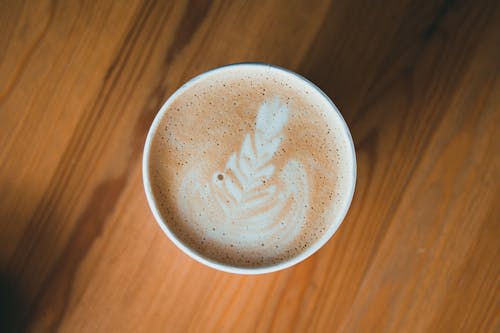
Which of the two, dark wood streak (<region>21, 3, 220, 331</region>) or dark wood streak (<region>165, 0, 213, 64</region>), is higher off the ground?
dark wood streak (<region>165, 0, 213, 64</region>)

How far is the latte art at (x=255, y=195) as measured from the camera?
683mm

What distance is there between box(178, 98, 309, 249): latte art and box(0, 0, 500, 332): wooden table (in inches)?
5.1

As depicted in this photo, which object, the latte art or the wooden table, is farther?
the wooden table

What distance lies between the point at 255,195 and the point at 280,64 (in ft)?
0.82

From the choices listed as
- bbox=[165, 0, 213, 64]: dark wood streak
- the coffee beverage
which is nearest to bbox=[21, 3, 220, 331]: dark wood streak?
bbox=[165, 0, 213, 64]: dark wood streak

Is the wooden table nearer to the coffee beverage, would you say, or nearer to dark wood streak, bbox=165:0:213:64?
dark wood streak, bbox=165:0:213:64

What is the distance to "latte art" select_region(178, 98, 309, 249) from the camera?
2.24ft

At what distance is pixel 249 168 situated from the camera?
68cm

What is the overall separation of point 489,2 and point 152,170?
641 millimetres

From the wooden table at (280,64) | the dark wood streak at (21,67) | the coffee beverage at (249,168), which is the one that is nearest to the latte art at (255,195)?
the coffee beverage at (249,168)

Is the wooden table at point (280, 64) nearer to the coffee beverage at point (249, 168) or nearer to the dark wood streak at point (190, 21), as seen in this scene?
the dark wood streak at point (190, 21)

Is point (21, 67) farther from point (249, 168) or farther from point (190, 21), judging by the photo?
point (249, 168)

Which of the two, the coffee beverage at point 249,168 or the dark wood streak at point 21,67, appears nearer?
the coffee beverage at point 249,168

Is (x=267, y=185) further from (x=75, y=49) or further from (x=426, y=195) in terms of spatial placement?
(x=75, y=49)
